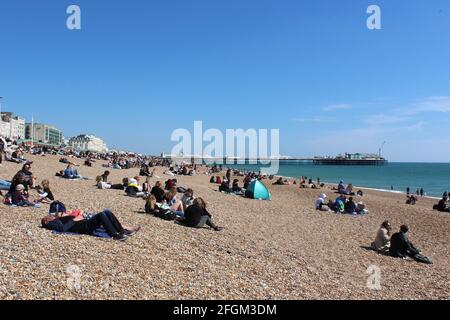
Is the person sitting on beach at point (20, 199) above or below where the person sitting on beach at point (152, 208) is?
above

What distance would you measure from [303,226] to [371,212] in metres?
7.65

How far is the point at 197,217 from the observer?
37.9 feet

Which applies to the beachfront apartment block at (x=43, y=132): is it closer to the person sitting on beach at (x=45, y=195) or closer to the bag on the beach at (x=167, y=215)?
the person sitting on beach at (x=45, y=195)

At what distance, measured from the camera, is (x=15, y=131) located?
456 feet

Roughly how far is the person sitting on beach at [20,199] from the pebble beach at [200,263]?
414 millimetres

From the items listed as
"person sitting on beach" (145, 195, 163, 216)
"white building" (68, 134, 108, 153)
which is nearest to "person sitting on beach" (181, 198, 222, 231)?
"person sitting on beach" (145, 195, 163, 216)

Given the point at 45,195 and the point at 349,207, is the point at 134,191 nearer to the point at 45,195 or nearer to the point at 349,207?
the point at 45,195

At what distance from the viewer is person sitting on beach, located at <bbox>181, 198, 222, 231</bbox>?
11.5 metres

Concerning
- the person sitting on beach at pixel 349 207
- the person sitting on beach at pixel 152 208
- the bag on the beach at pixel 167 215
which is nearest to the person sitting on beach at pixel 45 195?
the person sitting on beach at pixel 152 208

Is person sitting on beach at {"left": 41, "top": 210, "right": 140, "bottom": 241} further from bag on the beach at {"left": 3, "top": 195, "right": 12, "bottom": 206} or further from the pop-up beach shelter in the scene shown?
the pop-up beach shelter

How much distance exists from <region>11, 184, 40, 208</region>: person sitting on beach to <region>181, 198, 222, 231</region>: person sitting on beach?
13.7 feet

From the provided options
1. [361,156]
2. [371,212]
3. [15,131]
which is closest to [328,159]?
[361,156]

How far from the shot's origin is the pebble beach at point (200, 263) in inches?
238
